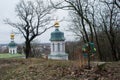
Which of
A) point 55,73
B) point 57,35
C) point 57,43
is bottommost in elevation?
point 55,73

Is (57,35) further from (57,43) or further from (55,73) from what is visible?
(55,73)

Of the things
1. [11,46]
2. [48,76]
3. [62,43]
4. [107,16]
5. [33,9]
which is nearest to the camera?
[48,76]

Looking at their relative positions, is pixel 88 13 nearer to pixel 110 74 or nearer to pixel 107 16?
pixel 107 16

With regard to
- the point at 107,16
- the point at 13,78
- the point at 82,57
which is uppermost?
the point at 107,16

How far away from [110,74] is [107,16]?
882 inches

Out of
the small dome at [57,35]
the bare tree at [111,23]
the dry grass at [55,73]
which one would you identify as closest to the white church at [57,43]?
the small dome at [57,35]

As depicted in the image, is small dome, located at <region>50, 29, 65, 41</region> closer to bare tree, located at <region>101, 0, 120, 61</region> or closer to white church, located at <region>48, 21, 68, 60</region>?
white church, located at <region>48, 21, 68, 60</region>

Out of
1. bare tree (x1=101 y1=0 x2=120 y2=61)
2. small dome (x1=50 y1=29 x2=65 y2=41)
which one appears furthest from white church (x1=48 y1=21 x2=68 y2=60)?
bare tree (x1=101 y1=0 x2=120 y2=61)

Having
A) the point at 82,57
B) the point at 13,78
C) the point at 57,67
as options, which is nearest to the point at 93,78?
the point at 82,57

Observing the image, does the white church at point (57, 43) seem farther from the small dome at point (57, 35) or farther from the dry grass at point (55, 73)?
the dry grass at point (55, 73)

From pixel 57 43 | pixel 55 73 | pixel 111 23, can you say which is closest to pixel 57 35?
pixel 57 43

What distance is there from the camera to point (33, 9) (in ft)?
112

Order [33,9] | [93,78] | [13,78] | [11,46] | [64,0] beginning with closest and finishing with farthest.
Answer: [93,78] < [13,78] < [64,0] < [33,9] < [11,46]

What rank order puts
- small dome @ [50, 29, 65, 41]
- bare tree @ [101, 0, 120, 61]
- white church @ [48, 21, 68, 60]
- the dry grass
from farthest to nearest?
1. small dome @ [50, 29, 65, 41]
2. white church @ [48, 21, 68, 60]
3. bare tree @ [101, 0, 120, 61]
4. the dry grass
